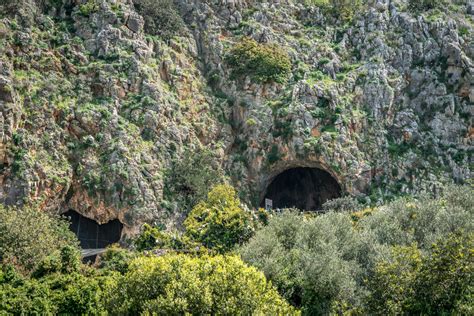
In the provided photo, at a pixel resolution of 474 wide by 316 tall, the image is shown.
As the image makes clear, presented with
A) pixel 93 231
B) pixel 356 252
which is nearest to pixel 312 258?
pixel 356 252

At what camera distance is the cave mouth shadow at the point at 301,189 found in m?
64.1

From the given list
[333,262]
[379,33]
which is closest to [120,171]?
[333,262]

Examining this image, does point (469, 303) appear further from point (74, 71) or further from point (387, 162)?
point (74, 71)

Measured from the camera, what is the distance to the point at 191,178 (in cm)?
5188

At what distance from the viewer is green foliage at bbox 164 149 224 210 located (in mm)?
51719

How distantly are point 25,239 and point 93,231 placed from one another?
12.2 meters

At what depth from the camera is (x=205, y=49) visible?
64.6 metres

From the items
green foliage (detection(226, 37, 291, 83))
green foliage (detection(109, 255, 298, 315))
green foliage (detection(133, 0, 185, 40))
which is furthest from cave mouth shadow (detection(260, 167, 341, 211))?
green foliage (detection(109, 255, 298, 315))

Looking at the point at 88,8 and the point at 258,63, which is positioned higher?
the point at 88,8

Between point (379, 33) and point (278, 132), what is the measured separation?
19182 millimetres

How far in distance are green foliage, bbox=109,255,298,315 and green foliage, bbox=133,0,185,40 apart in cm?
3724

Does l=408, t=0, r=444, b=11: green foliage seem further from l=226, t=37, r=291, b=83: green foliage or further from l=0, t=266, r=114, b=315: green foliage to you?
l=0, t=266, r=114, b=315: green foliage

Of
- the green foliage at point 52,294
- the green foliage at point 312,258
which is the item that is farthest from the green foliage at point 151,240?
the green foliage at point 52,294

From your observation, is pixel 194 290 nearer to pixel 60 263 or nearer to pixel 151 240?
pixel 60 263
